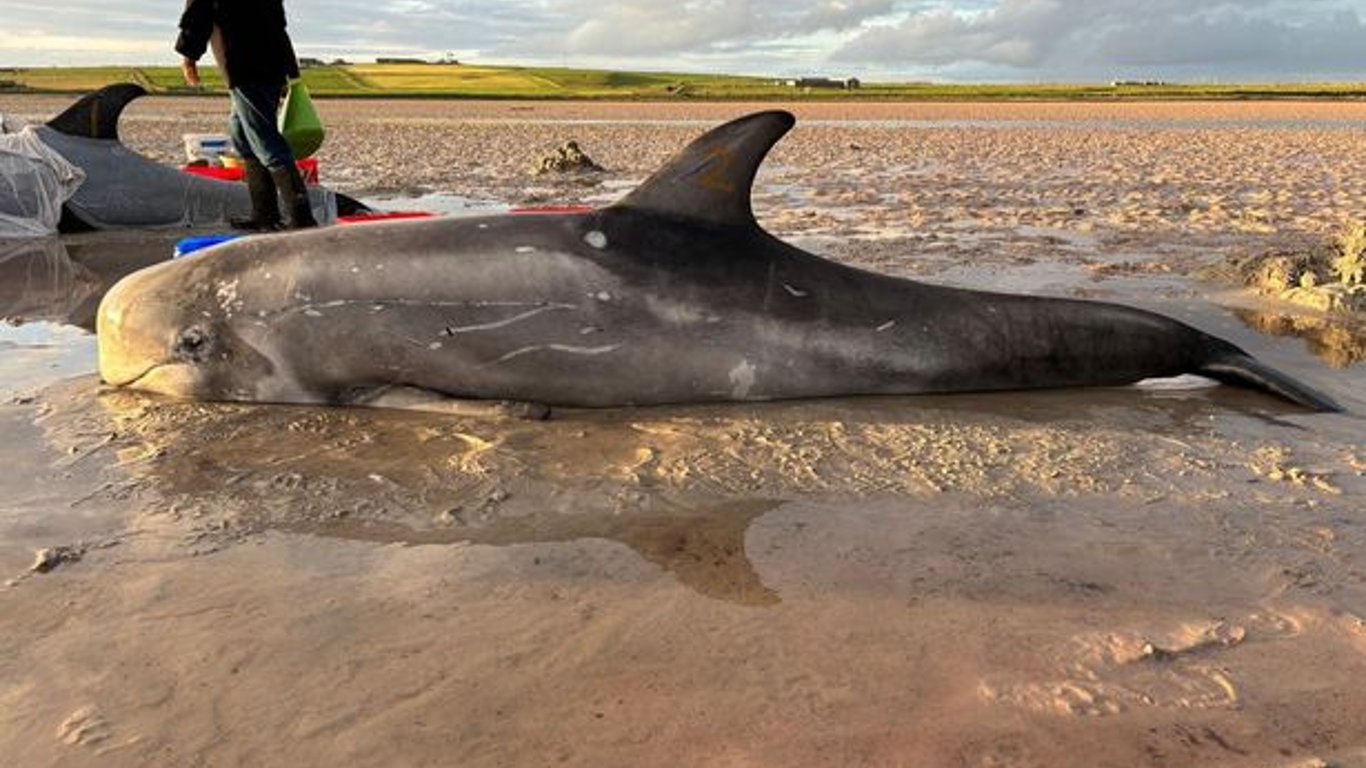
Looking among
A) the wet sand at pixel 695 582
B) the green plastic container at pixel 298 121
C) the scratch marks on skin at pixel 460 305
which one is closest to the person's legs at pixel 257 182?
the green plastic container at pixel 298 121

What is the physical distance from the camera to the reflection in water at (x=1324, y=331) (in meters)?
5.35

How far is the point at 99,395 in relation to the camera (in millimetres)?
4582

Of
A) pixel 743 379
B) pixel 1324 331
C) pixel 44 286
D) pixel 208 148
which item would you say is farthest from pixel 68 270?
pixel 1324 331

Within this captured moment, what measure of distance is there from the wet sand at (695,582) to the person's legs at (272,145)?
9.89ft

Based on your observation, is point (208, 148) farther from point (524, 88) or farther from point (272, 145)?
point (524, 88)

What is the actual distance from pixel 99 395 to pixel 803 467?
122 inches

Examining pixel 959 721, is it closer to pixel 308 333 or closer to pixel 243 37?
pixel 308 333

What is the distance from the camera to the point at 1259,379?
459cm

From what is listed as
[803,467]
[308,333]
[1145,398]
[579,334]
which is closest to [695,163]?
[579,334]

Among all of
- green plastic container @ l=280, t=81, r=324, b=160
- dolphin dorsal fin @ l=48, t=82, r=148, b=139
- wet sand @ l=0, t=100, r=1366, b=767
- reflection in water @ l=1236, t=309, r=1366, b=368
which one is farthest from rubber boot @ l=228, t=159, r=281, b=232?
reflection in water @ l=1236, t=309, r=1366, b=368

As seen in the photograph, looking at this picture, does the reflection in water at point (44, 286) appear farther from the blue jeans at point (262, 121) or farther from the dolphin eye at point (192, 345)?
the dolphin eye at point (192, 345)

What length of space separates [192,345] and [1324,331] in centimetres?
586

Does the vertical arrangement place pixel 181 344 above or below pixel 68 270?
above

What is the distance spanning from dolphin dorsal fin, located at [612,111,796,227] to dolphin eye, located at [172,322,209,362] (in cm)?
191
